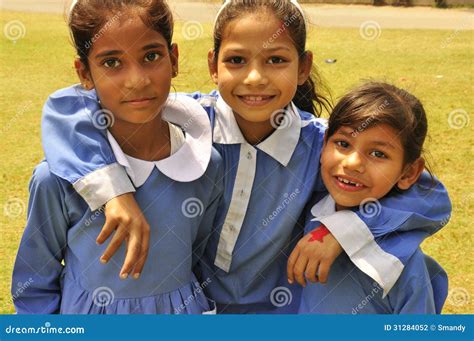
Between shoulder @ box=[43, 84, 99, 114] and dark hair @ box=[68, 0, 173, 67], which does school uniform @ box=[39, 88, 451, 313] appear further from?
dark hair @ box=[68, 0, 173, 67]

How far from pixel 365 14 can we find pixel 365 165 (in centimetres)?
1198

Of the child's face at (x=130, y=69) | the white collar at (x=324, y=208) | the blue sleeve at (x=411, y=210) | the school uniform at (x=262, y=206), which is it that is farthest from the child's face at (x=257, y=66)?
the blue sleeve at (x=411, y=210)

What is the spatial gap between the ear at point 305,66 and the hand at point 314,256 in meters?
0.52

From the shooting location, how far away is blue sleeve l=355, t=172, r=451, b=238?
208cm

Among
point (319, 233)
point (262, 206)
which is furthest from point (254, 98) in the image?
point (319, 233)

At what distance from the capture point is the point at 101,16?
1.99m

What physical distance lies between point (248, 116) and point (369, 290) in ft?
2.19

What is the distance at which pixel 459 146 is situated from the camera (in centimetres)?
537

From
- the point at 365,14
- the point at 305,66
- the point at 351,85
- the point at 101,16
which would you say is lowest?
the point at 365,14

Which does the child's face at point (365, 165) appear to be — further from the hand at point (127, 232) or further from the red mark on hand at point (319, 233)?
the hand at point (127, 232)

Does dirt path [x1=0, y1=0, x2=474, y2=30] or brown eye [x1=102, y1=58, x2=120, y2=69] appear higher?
brown eye [x1=102, y1=58, x2=120, y2=69]

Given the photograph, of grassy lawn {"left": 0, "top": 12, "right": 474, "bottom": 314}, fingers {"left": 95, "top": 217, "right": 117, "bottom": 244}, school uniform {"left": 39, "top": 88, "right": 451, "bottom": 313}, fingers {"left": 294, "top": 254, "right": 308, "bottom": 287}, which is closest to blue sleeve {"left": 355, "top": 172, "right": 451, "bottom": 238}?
school uniform {"left": 39, "top": 88, "right": 451, "bottom": 313}

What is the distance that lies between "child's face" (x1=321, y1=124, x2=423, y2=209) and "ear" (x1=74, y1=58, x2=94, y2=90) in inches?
30.4

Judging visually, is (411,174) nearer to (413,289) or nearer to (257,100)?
(413,289)
